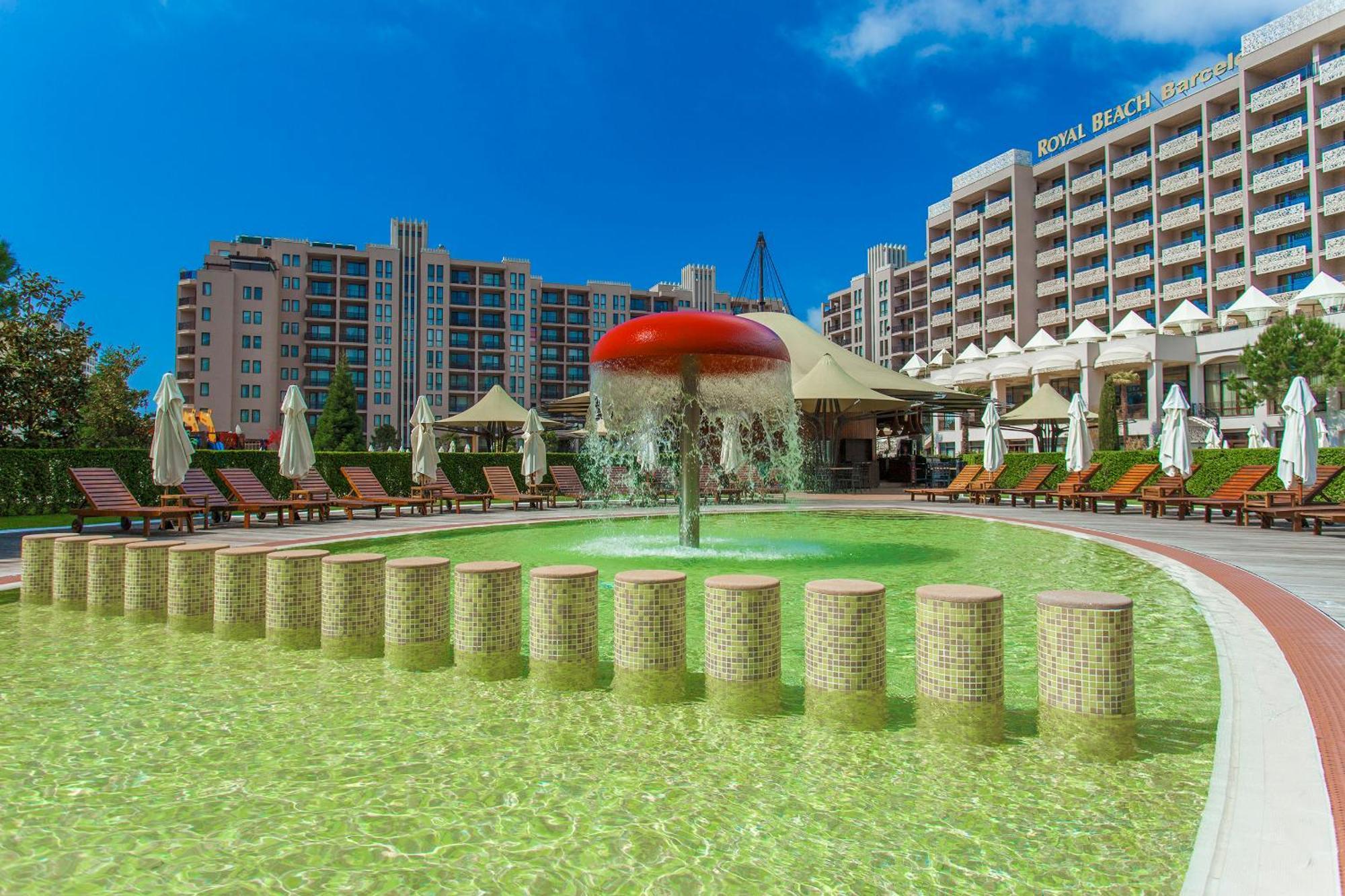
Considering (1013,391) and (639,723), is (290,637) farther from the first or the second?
(1013,391)

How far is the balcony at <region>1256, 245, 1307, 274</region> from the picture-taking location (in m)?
45.3

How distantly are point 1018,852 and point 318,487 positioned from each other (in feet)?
60.4

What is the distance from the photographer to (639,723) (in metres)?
4.25

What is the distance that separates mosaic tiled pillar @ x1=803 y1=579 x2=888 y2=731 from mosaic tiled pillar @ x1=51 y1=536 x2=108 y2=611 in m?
7.01

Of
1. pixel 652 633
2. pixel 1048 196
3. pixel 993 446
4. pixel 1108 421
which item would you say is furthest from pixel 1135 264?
pixel 652 633

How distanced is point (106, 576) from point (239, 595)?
193 centimetres

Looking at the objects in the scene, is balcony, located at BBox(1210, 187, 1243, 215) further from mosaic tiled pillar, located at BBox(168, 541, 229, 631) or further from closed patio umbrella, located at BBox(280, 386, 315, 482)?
mosaic tiled pillar, located at BBox(168, 541, 229, 631)

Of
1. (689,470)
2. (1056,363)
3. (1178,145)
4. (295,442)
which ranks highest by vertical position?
(1178,145)

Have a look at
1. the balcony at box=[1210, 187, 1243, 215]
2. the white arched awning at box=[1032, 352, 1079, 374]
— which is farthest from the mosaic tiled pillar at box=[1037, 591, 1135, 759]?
the balcony at box=[1210, 187, 1243, 215]

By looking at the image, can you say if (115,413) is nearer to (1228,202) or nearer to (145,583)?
(145,583)

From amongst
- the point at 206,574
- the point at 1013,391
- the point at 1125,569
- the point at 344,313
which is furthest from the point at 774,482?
the point at 344,313

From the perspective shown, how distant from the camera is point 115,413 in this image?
134 ft

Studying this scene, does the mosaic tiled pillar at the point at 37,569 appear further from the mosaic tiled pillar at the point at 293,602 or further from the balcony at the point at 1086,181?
the balcony at the point at 1086,181

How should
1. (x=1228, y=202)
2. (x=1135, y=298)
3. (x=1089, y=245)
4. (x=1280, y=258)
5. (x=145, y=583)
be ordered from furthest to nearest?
(x=1089, y=245) < (x=1135, y=298) < (x=1228, y=202) < (x=1280, y=258) < (x=145, y=583)
